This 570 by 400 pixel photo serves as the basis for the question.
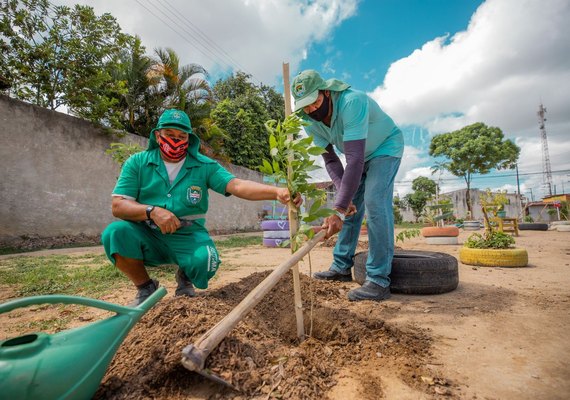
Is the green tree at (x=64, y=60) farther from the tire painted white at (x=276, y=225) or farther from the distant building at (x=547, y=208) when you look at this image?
the distant building at (x=547, y=208)

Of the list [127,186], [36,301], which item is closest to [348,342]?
[36,301]

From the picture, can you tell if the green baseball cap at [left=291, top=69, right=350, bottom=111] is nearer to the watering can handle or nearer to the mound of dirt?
the mound of dirt

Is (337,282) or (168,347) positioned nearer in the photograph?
(168,347)

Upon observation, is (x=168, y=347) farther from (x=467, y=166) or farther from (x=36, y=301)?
(x=467, y=166)

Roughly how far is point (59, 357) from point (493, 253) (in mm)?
5133

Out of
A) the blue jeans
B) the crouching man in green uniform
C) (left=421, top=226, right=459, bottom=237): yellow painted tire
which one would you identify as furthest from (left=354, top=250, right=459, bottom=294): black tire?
(left=421, top=226, right=459, bottom=237): yellow painted tire

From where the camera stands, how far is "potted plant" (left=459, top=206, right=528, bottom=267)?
445 centimetres

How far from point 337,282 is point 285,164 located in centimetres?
203

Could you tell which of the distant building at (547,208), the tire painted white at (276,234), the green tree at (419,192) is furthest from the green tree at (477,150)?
the tire painted white at (276,234)

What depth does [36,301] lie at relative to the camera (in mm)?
1069

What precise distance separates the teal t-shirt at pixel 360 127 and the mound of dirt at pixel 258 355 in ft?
4.74

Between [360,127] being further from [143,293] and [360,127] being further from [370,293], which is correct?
[143,293]

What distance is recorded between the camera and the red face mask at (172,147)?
2475 millimetres

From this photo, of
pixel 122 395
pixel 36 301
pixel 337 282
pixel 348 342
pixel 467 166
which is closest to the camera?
pixel 36 301
